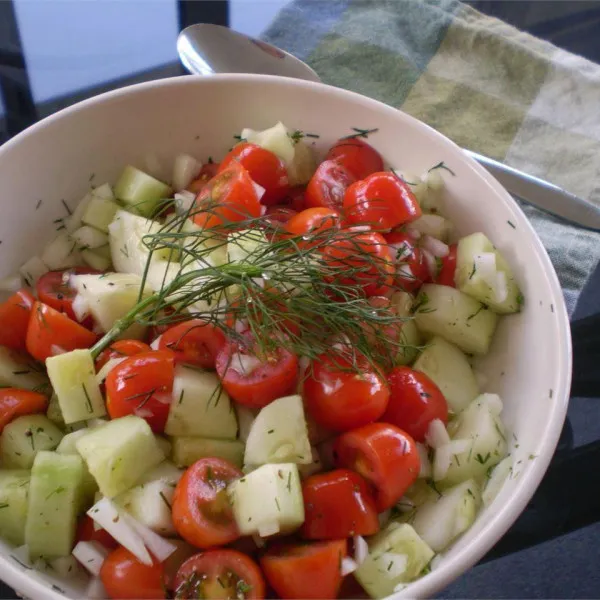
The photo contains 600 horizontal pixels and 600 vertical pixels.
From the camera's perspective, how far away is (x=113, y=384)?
1079 mm

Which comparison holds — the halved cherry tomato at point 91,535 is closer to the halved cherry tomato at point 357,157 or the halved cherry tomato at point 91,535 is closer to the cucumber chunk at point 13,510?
the cucumber chunk at point 13,510

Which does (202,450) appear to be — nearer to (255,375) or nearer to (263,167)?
(255,375)

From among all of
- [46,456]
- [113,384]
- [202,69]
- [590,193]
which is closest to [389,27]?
[202,69]

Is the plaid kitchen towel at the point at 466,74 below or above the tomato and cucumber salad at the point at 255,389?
above

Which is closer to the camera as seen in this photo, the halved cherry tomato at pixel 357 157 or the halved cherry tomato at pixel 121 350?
the halved cherry tomato at pixel 121 350

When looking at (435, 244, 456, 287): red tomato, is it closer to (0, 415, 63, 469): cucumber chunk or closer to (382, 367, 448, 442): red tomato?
(382, 367, 448, 442): red tomato

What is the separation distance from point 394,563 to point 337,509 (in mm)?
112

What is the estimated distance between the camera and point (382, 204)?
4.15ft

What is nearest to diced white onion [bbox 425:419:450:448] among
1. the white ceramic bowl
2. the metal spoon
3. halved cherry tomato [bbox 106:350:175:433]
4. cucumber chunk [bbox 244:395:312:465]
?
the white ceramic bowl

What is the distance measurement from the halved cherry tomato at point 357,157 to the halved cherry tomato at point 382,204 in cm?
12

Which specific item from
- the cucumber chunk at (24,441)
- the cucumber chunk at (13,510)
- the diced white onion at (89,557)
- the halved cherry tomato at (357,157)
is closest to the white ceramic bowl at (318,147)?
the halved cherry tomato at (357,157)

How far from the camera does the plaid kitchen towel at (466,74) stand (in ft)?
5.82

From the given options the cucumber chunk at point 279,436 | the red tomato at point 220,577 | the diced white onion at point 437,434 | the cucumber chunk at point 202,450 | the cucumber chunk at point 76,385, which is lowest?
the red tomato at point 220,577

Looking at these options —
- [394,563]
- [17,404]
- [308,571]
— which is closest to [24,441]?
[17,404]
